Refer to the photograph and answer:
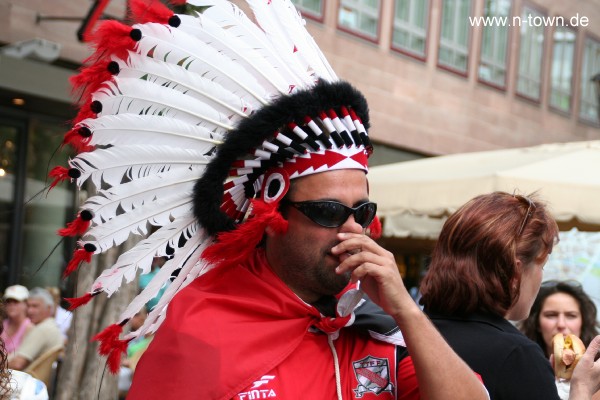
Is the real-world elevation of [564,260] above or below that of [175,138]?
below

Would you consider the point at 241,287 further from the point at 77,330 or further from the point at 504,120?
the point at 504,120

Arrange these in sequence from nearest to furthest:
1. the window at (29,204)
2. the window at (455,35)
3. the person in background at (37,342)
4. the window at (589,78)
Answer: the person in background at (37,342), the window at (29,204), the window at (455,35), the window at (589,78)

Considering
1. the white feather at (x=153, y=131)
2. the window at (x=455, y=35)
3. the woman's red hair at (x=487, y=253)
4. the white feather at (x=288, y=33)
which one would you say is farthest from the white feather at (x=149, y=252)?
the window at (x=455, y=35)

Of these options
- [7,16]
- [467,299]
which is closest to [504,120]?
[7,16]

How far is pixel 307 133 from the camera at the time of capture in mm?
2266

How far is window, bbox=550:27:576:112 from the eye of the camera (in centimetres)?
1917

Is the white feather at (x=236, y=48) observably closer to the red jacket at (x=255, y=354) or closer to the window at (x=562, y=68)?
the red jacket at (x=255, y=354)

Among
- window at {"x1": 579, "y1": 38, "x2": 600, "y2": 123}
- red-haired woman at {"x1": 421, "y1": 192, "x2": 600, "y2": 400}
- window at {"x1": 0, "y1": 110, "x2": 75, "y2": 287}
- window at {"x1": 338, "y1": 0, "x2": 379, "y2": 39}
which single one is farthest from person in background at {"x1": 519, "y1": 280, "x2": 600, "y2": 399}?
window at {"x1": 579, "y1": 38, "x2": 600, "y2": 123}

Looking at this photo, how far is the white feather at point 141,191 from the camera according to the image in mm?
2377

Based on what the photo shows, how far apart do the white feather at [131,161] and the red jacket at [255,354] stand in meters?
0.38

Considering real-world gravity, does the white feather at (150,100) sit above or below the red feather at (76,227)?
above

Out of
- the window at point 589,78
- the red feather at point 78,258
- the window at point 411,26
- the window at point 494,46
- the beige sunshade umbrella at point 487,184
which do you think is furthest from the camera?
the window at point 589,78

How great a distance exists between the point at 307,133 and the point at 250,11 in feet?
1.55

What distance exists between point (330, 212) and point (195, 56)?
605 mm
